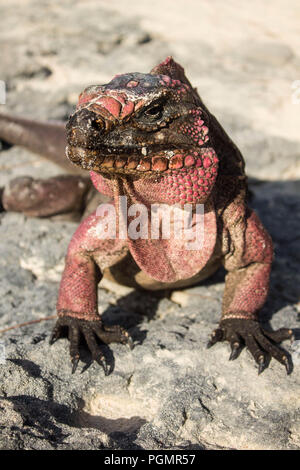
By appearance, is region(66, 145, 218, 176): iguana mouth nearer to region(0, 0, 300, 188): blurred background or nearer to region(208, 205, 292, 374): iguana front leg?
region(208, 205, 292, 374): iguana front leg

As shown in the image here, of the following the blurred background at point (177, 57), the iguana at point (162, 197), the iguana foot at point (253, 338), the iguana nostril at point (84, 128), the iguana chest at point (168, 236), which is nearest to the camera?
the iguana nostril at point (84, 128)

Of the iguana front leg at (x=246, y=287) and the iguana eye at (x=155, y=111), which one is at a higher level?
the iguana eye at (x=155, y=111)

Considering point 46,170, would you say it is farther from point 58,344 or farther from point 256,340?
point 256,340

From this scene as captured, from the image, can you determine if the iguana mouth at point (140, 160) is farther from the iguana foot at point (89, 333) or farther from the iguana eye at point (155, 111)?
the iguana foot at point (89, 333)

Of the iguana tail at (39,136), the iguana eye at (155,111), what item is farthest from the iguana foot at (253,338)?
the iguana tail at (39,136)

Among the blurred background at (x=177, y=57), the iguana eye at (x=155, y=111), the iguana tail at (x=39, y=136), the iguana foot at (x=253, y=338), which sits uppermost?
the blurred background at (x=177, y=57)

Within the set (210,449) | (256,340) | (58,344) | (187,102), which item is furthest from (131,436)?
(187,102)

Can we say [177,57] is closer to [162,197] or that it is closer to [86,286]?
[86,286]

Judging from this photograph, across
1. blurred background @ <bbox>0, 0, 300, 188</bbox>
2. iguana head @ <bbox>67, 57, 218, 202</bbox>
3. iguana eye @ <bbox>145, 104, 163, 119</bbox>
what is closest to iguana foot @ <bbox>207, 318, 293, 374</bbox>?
iguana head @ <bbox>67, 57, 218, 202</bbox>
